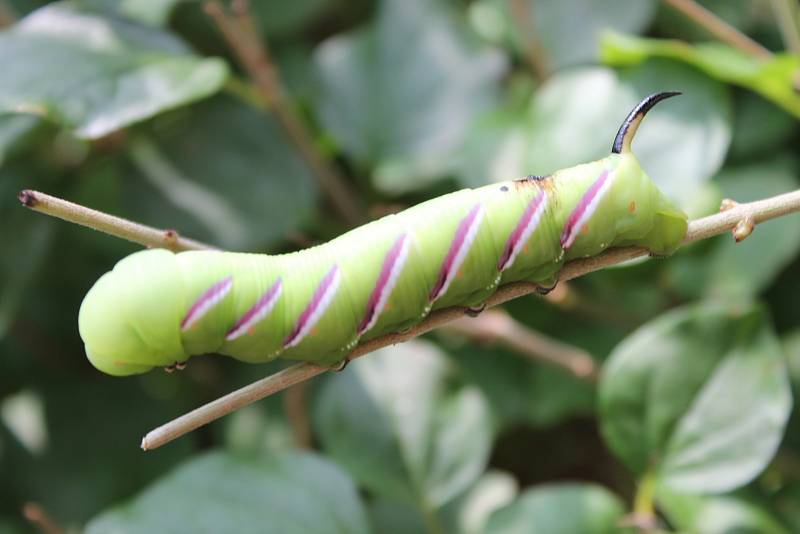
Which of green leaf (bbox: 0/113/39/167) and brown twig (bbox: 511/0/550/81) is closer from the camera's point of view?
green leaf (bbox: 0/113/39/167)

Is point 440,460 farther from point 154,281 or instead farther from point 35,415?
point 35,415

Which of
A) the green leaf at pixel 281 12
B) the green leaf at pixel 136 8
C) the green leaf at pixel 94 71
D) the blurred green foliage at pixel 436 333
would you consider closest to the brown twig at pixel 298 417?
the blurred green foliage at pixel 436 333

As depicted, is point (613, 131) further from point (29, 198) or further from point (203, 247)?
point (29, 198)

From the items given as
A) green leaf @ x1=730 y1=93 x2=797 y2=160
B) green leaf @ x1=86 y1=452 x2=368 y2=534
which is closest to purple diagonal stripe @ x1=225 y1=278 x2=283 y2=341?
green leaf @ x1=86 y1=452 x2=368 y2=534

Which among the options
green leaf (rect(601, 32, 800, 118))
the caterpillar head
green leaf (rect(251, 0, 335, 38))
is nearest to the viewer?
the caterpillar head

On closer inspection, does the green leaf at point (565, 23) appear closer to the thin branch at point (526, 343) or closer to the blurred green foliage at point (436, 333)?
the blurred green foliage at point (436, 333)

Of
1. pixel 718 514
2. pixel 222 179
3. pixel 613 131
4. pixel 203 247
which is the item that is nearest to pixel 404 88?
pixel 222 179

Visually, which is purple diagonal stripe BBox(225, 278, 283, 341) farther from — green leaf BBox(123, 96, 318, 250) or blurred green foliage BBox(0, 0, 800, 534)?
green leaf BBox(123, 96, 318, 250)
